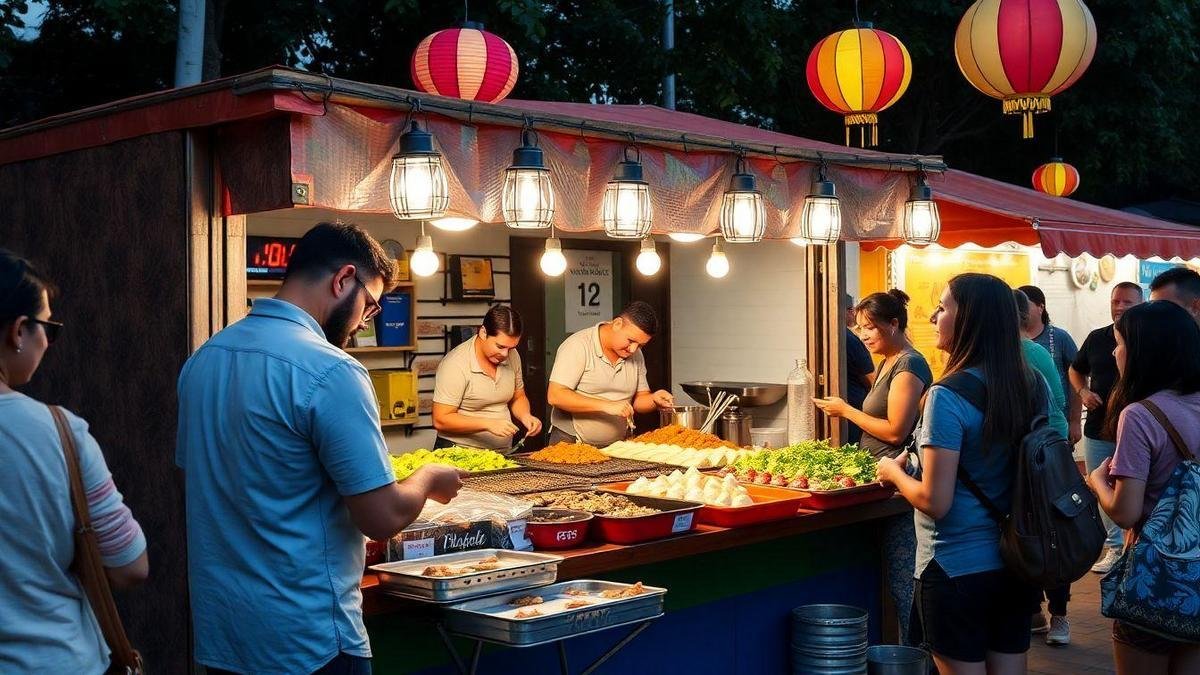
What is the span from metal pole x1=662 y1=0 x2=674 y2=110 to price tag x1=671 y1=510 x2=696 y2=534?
1062 cm

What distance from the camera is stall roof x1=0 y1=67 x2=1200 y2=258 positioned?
3938 millimetres

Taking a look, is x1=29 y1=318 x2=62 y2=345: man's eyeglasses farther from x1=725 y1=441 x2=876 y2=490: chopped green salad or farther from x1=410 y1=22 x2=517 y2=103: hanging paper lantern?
x1=410 y1=22 x2=517 y2=103: hanging paper lantern

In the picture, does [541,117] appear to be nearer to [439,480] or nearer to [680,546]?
[680,546]

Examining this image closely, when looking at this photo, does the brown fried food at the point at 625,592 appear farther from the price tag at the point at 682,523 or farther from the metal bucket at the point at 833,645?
the metal bucket at the point at 833,645

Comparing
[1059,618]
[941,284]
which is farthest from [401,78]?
[1059,618]

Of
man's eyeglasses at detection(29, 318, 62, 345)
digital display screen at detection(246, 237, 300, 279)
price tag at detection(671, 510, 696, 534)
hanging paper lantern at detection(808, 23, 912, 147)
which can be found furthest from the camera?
hanging paper lantern at detection(808, 23, 912, 147)

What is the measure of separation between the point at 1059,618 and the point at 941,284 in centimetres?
455

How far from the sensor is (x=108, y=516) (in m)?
2.54

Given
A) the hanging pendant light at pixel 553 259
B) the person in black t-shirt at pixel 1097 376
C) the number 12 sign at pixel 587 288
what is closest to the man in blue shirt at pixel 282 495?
the hanging pendant light at pixel 553 259

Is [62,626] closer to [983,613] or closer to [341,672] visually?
[341,672]

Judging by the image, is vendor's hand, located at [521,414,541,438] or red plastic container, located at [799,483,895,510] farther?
vendor's hand, located at [521,414,541,438]

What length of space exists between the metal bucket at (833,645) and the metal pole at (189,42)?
647cm

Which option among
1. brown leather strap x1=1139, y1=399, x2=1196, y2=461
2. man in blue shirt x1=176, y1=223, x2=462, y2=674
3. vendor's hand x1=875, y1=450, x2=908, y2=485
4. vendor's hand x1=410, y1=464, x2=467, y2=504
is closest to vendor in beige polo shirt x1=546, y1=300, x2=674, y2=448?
vendor's hand x1=875, y1=450, x2=908, y2=485

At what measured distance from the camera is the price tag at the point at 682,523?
4711 mm
